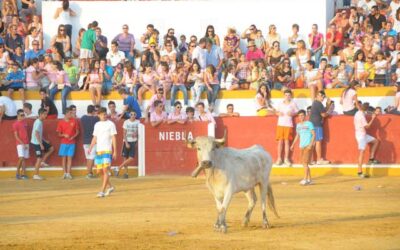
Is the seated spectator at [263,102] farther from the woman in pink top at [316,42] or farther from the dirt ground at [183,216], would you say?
the dirt ground at [183,216]

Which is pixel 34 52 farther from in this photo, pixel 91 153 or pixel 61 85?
pixel 91 153

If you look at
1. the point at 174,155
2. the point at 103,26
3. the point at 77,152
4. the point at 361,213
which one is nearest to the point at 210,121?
the point at 174,155

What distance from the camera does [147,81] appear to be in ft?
88.6

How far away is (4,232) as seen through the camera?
16.5 m

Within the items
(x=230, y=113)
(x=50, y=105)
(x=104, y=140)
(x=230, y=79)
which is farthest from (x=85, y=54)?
(x=104, y=140)

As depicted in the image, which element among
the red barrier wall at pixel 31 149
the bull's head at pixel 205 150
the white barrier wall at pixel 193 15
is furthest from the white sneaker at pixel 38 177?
the bull's head at pixel 205 150

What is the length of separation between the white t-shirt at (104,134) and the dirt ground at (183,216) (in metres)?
1.09

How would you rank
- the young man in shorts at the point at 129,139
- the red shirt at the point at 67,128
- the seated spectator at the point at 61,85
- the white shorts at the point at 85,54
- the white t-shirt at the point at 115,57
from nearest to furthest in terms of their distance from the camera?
the young man in shorts at the point at 129,139, the red shirt at the point at 67,128, the seated spectator at the point at 61,85, the white t-shirt at the point at 115,57, the white shorts at the point at 85,54

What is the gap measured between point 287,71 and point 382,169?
12.0 feet

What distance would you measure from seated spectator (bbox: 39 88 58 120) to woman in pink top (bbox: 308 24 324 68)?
6.83 metres

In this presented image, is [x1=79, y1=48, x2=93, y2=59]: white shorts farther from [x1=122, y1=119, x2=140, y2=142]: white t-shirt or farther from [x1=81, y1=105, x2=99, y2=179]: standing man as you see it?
[x1=122, y1=119, x2=140, y2=142]: white t-shirt

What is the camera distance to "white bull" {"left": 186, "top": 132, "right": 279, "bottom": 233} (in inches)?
616

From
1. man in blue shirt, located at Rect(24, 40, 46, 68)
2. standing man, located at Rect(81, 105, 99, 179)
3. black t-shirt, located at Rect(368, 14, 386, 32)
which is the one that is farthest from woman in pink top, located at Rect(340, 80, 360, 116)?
man in blue shirt, located at Rect(24, 40, 46, 68)

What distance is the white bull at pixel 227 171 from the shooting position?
15.7m
